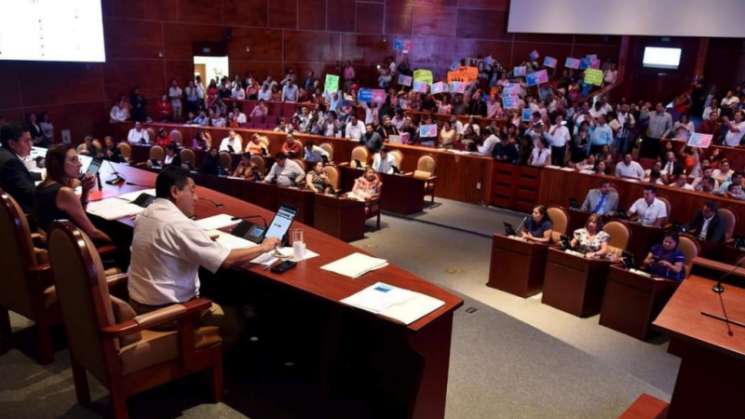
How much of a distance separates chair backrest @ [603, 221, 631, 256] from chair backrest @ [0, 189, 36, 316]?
5591 millimetres

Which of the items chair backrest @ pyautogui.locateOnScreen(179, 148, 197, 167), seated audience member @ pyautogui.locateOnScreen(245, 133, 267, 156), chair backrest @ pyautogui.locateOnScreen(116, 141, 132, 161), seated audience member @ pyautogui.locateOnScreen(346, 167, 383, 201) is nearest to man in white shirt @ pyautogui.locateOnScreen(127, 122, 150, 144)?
chair backrest @ pyautogui.locateOnScreen(116, 141, 132, 161)

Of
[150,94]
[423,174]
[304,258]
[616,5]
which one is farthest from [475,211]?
[150,94]

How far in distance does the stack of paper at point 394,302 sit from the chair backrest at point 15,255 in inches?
73.9

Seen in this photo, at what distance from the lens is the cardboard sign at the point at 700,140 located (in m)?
9.24

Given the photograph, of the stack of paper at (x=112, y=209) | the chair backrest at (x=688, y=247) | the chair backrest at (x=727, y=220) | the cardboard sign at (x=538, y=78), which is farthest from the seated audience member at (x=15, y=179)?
the cardboard sign at (x=538, y=78)

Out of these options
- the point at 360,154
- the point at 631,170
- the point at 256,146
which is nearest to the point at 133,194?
the point at 360,154

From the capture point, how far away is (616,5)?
45.1 feet

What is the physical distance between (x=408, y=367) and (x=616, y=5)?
1335 centimetres

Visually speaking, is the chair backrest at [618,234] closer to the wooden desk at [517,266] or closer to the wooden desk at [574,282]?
the wooden desk at [574,282]

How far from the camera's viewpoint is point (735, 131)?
10000 millimetres

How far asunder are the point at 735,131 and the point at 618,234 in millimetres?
5220

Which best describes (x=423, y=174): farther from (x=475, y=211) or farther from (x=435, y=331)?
(x=435, y=331)

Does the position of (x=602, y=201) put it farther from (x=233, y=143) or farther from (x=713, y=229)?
(x=233, y=143)

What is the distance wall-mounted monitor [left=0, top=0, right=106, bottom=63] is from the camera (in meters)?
10.4
